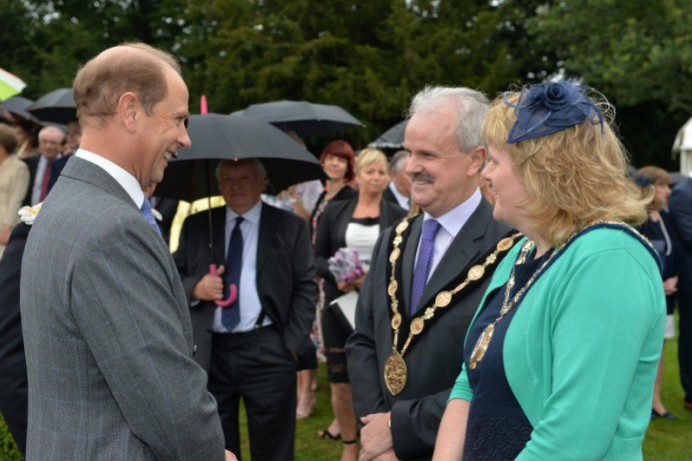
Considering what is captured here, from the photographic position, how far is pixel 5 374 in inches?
131

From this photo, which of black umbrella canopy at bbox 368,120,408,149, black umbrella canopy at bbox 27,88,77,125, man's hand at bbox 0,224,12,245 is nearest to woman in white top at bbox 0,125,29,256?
man's hand at bbox 0,224,12,245

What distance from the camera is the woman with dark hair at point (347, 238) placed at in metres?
6.34

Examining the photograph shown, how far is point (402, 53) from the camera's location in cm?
2506

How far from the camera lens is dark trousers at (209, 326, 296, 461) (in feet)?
15.9

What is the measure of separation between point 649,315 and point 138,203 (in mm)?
1390

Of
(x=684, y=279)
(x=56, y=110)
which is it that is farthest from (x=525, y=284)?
(x=56, y=110)

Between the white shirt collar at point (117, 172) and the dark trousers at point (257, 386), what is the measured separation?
2.57 metres

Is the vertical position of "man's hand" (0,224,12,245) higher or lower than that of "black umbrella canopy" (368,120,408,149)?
lower

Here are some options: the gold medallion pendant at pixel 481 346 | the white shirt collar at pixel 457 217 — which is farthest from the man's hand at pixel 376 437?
the gold medallion pendant at pixel 481 346

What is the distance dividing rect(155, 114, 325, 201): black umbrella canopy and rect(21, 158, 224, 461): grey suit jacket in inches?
86.3

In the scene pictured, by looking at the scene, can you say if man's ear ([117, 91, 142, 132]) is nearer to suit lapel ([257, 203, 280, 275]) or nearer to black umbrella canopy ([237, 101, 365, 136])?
suit lapel ([257, 203, 280, 275])

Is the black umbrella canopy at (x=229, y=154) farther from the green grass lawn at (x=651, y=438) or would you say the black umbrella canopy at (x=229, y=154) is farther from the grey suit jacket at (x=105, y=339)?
the green grass lawn at (x=651, y=438)

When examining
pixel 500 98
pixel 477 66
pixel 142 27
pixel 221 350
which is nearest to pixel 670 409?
pixel 221 350

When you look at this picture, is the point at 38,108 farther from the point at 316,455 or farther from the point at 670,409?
the point at 670,409
